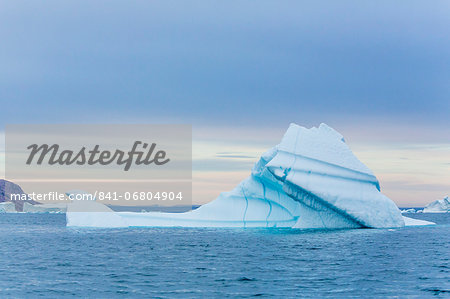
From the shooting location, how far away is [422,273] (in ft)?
65.8

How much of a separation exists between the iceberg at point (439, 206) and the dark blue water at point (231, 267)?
4904cm

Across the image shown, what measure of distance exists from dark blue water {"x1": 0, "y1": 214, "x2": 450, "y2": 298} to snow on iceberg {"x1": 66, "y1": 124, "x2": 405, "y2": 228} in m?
1.91

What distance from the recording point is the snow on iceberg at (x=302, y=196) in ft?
109

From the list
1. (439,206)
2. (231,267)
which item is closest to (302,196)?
(231,267)

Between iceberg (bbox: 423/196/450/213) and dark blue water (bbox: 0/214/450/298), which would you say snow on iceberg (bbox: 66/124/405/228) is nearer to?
dark blue water (bbox: 0/214/450/298)

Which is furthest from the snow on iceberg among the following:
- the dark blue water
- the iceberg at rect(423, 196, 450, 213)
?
the iceberg at rect(423, 196, 450, 213)

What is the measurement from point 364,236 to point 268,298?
1746cm

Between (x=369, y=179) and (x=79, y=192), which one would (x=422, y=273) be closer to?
(x=369, y=179)

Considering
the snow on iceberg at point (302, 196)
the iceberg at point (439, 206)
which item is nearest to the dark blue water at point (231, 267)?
the snow on iceberg at point (302, 196)

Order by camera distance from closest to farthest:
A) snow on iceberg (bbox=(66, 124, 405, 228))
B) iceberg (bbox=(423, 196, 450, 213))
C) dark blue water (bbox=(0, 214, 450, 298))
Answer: dark blue water (bbox=(0, 214, 450, 298)), snow on iceberg (bbox=(66, 124, 405, 228)), iceberg (bbox=(423, 196, 450, 213))

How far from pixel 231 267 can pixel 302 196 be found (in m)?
12.8

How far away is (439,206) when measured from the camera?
85.3 meters

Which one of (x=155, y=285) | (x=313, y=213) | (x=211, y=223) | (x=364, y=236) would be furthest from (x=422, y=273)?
(x=211, y=223)

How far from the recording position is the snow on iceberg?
3319 centimetres
